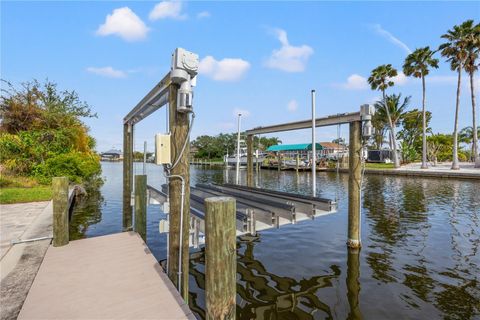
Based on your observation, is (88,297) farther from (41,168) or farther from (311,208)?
(41,168)

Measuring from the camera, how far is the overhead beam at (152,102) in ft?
13.4

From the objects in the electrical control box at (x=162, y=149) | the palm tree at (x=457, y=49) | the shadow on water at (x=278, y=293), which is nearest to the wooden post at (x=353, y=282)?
the shadow on water at (x=278, y=293)

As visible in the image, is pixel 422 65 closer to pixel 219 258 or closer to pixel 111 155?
pixel 219 258

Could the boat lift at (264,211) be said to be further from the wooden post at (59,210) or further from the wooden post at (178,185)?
the wooden post at (59,210)

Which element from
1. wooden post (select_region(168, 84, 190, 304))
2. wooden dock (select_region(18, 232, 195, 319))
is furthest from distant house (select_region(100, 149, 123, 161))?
wooden post (select_region(168, 84, 190, 304))

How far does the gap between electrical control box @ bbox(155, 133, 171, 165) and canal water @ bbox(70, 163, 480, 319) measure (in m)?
2.41

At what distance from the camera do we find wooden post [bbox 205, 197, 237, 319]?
9.14 ft

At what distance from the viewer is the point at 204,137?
3526 inches

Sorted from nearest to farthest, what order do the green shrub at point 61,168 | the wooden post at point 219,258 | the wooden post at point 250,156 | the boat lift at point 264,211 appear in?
1. the wooden post at point 219,258
2. the boat lift at point 264,211
3. the wooden post at point 250,156
4. the green shrub at point 61,168

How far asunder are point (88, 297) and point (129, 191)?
412 cm

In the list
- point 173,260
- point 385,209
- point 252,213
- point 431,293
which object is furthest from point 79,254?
point 385,209

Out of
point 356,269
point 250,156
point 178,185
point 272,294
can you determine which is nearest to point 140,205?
point 178,185

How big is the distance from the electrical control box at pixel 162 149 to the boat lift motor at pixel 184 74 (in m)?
0.45

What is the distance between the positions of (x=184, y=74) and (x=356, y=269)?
5.17 metres
